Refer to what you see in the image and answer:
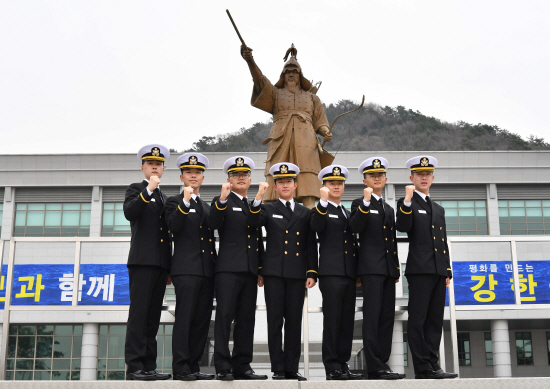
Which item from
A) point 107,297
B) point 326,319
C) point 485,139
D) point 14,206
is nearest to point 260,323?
point 107,297

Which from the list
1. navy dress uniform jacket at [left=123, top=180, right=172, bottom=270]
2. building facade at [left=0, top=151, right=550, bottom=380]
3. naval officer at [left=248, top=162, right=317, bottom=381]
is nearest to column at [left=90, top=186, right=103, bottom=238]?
building facade at [left=0, top=151, right=550, bottom=380]

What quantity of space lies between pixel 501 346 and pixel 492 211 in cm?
758

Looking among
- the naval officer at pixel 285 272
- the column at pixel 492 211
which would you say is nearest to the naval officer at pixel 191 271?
the naval officer at pixel 285 272

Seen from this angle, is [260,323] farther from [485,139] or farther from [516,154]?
[485,139]

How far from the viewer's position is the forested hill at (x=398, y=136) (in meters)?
45.0

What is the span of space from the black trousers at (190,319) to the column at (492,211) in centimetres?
2276

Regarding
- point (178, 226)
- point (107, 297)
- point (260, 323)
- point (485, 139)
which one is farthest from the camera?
point (485, 139)

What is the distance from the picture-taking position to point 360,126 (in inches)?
2013

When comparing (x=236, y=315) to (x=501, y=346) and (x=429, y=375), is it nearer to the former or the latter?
(x=429, y=375)

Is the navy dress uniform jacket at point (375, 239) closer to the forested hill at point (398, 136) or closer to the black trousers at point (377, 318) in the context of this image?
the black trousers at point (377, 318)

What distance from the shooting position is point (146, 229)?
5461mm

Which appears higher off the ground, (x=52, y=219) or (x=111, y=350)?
(x=52, y=219)

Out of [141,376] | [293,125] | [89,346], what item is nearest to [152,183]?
[141,376]

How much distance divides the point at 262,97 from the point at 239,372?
4.10 meters
